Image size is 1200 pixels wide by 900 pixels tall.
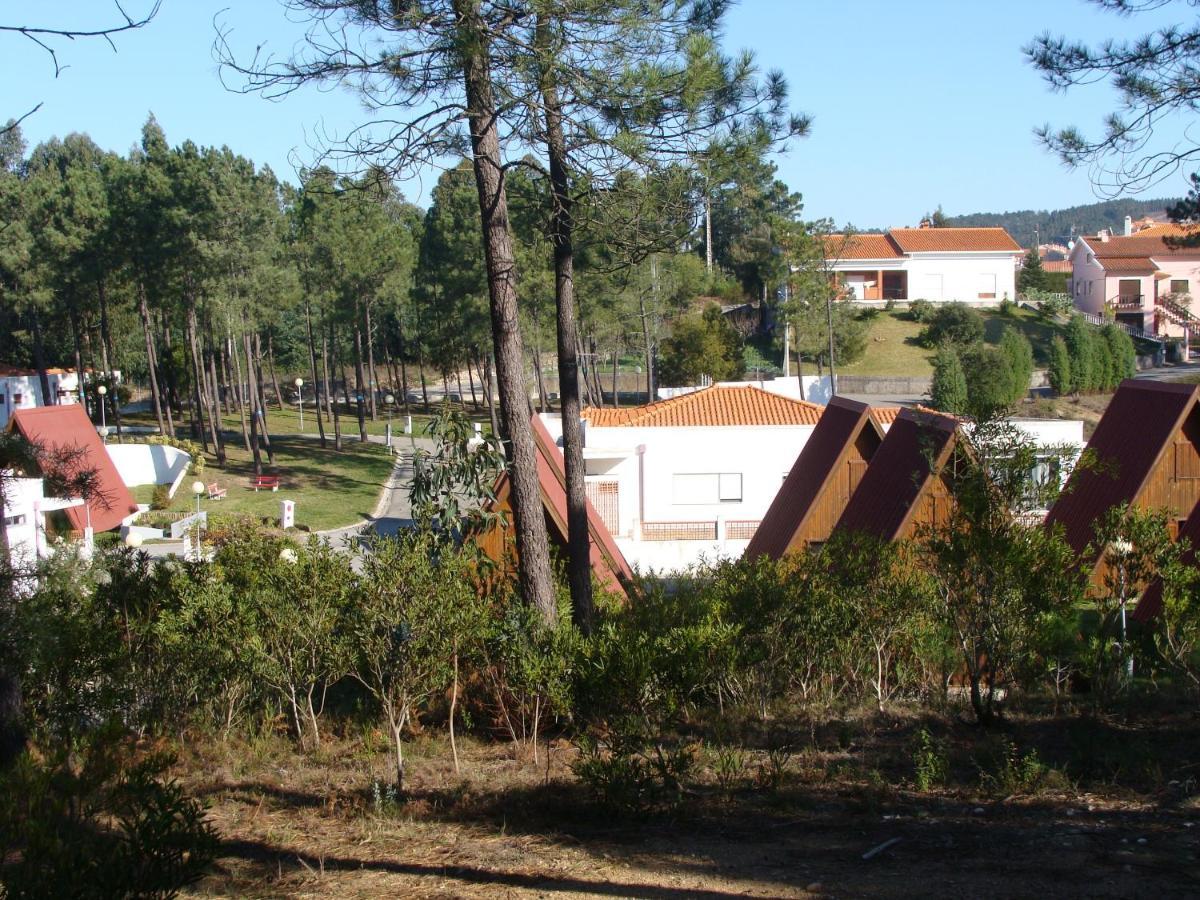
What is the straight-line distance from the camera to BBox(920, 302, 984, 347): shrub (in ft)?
204

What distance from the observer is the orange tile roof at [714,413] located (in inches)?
1187

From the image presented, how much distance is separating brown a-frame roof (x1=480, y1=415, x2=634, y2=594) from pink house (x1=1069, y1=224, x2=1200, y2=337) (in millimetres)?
59256

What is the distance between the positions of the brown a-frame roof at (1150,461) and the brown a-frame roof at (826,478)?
3.57 m

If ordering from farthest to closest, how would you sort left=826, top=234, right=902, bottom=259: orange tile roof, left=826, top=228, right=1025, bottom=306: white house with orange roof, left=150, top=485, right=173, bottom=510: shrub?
left=826, top=234, right=902, bottom=259: orange tile roof → left=826, top=228, right=1025, bottom=306: white house with orange roof → left=150, top=485, right=173, bottom=510: shrub

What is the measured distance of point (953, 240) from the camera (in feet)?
242

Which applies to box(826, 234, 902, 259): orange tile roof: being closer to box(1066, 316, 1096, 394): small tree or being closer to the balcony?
the balcony

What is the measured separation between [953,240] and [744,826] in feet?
235

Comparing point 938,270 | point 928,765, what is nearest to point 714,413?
point 928,765

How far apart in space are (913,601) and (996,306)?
66.6 m

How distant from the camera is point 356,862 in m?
6.96

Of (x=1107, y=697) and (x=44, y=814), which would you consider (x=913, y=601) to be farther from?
(x=44, y=814)

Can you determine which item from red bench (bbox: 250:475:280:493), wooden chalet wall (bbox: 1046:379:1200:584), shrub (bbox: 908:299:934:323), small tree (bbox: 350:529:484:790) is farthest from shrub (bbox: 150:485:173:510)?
shrub (bbox: 908:299:934:323)

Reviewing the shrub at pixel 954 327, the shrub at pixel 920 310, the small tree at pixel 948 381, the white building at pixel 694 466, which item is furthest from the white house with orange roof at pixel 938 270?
the white building at pixel 694 466

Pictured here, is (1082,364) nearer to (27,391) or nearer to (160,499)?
(160,499)
